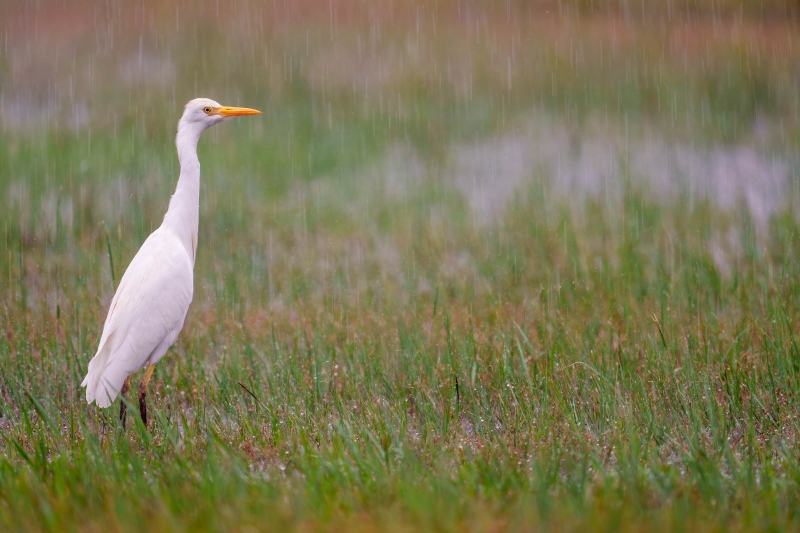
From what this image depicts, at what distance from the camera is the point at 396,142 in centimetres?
1003

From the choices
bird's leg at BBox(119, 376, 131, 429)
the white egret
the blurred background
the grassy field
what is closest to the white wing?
the white egret

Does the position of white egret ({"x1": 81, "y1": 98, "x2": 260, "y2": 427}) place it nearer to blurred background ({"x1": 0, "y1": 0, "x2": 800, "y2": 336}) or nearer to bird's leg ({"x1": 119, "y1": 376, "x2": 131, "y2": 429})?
bird's leg ({"x1": 119, "y1": 376, "x2": 131, "y2": 429})

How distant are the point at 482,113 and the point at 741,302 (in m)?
5.96

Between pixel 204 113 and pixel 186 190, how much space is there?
0.49 metres

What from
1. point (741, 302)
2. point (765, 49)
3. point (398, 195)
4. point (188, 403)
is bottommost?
point (188, 403)

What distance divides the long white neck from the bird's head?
2 centimetres

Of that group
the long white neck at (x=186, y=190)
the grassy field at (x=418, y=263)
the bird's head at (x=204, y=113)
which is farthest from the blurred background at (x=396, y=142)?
the bird's head at (x=204, y=113)

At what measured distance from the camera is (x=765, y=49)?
11250 millimetres

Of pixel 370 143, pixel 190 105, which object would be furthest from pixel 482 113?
pixel 190 105

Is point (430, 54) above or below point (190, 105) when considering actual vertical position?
above

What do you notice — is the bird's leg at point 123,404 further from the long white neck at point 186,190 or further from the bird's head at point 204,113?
the bird's head at point 204,113

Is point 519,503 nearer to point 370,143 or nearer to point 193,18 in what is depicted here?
point 370,143

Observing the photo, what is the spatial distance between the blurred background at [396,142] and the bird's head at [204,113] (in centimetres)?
143

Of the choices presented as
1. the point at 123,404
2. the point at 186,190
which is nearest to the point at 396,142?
the point at 186,190
